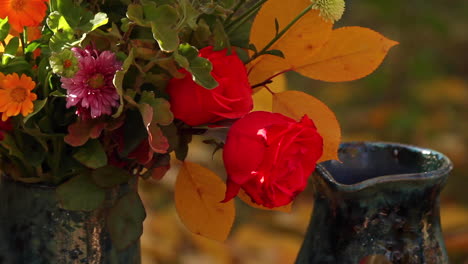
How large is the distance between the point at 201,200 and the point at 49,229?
0.12 m

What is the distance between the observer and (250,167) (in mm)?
459

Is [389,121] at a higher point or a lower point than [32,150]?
lower

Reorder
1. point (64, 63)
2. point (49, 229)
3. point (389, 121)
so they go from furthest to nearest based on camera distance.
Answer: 1. point (389, 121)
2. point (49, 229)
3. point (64, 63)

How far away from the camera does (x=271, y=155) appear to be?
1.49 ft

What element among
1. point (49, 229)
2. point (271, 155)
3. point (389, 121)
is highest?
point (271, 155)

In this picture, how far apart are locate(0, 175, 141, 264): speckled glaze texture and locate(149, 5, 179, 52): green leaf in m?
0.15

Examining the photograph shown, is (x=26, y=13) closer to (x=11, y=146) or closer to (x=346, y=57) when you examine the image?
(x=11, y=146)

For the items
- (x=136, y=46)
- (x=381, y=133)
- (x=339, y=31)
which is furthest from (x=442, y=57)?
(x=136, y=46)

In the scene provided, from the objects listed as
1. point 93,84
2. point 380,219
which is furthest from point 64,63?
point 380,219

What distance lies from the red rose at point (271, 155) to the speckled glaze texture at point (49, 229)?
0.11 m

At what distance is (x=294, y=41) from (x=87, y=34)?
159 mm

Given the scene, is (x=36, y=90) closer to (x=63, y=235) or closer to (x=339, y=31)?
(x=63, y=235)

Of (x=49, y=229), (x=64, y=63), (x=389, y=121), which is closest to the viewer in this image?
(x=64, y=63)

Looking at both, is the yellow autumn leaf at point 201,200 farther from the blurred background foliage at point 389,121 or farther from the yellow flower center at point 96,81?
the blurred background foliage at point 389,121
